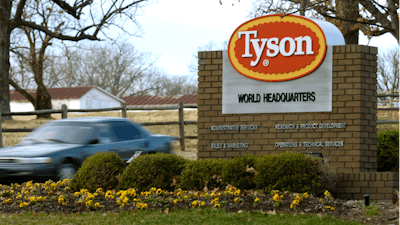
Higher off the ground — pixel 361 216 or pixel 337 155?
pixel 337 155

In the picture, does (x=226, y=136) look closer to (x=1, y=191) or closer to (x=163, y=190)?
(x=163, y=190)

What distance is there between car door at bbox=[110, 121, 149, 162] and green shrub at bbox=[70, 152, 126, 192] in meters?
2.38

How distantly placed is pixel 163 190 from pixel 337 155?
3.33m

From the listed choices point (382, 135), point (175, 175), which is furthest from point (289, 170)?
point (382, 135)

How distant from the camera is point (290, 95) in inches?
341

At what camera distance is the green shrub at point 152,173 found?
7211 millimetres

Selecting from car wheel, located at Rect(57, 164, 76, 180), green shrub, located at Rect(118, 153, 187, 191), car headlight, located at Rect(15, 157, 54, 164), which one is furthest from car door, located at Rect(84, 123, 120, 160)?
green shrub, located at Rect(118, 153, 187, 191)

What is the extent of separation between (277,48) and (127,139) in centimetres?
393

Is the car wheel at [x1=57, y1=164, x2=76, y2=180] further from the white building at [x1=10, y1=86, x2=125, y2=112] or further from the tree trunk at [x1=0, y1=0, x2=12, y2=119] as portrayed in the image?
the white building at [x1=10, y1=86, x2=125, y2=112]

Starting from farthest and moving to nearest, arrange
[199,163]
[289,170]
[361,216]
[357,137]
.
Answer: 1. [357,137]
2. [199,163]
3. [289,170]
4. [361,216]

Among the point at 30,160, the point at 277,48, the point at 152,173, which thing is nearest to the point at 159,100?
the point at 30,160

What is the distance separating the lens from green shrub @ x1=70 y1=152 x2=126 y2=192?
7.43m

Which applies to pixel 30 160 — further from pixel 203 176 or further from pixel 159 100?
pixel 159 100

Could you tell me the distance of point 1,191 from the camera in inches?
302
